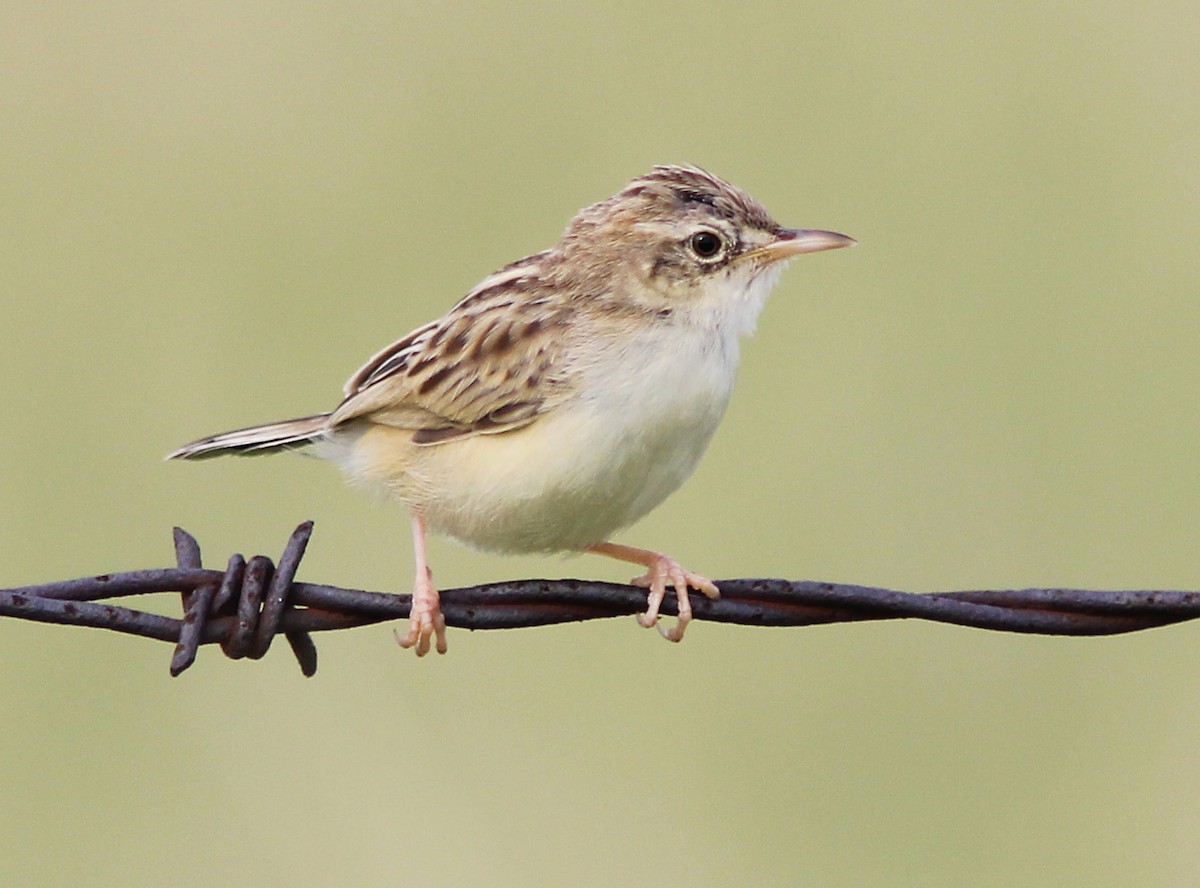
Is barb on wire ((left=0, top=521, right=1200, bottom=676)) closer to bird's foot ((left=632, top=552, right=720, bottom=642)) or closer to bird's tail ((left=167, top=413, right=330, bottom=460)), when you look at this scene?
bird's foot ((left=632, top=552, right=720, bottom=642))

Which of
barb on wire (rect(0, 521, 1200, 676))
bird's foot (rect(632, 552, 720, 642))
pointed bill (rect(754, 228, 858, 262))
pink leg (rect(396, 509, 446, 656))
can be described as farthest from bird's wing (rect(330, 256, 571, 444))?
barb on wire (rect(0, 521, 1200, 676))

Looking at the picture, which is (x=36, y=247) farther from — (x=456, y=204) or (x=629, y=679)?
(x=629, y=679)

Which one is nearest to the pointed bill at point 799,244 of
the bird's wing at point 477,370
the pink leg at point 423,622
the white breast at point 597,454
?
the white breast at point 597,454

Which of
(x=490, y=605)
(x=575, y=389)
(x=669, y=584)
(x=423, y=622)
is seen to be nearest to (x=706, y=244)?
(x=575, y=389)

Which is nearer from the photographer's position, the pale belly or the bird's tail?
the pale belly

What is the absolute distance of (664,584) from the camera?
5371mm

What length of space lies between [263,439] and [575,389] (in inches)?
52.5

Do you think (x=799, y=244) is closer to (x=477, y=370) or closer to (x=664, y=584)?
(x=477, y=370)

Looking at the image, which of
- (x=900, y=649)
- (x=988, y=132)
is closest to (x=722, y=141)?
(x=988, y=132)

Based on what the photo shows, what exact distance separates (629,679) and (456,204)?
10.5 ft

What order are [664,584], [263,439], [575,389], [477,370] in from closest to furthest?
[664,584] → [575,389] → [477,370] → [263,439]

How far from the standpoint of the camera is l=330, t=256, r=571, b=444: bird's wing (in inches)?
220

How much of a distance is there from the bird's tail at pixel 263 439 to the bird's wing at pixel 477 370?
0.13m

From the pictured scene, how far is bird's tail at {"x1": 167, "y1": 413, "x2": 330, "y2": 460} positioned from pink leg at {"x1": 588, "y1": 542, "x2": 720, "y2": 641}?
1228 mm
